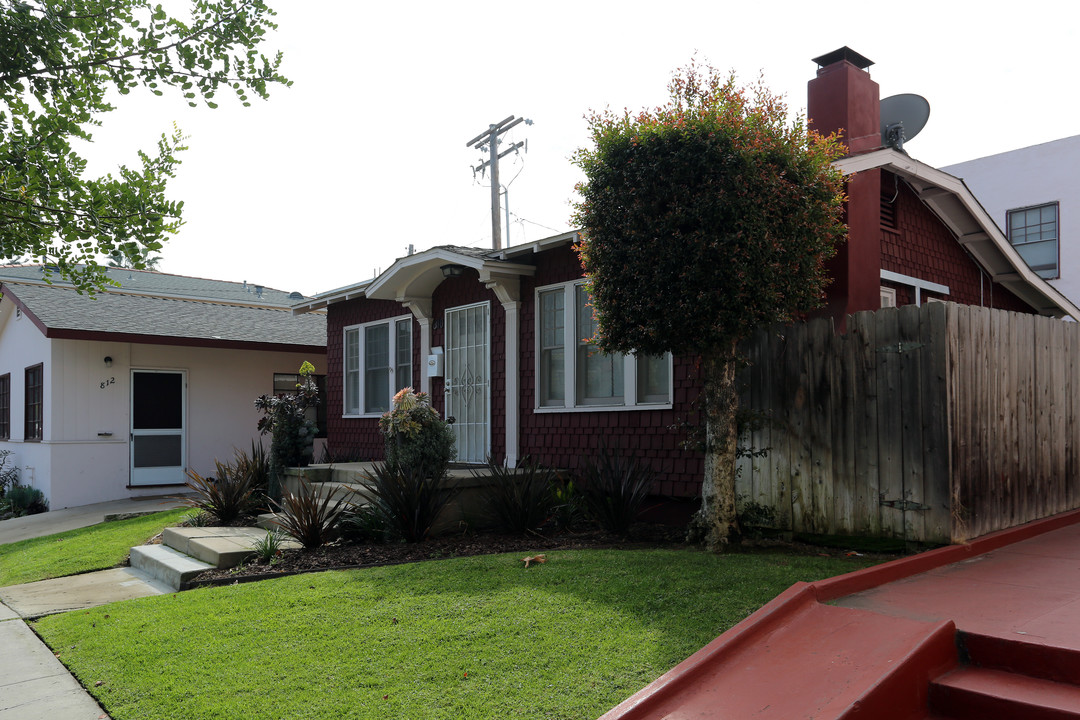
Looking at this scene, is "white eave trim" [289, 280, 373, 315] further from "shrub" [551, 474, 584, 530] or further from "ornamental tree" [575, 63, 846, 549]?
"ornamental tree" [575, 63, 846, 549]

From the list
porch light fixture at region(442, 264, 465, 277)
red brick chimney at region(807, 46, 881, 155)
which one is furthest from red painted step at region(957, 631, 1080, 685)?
porch light fixture at region(442, 264, 465, 277)

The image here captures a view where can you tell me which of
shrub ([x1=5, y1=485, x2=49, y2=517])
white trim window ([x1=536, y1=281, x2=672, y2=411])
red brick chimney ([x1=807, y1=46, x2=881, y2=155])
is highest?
red brick chimney ([x1=807, y1=46, x2=881, y2=155])

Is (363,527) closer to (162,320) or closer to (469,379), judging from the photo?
(469,379)

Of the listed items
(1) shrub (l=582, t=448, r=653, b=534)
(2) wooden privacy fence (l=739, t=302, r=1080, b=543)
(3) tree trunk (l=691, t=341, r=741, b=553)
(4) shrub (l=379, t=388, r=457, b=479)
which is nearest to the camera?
(2) wooden privacy fence (l=739, t=302, r=1080, b=543)

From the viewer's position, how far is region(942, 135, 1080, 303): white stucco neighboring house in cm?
1839

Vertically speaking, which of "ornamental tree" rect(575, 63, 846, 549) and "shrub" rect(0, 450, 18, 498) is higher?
"ornamental tree" rect(575, 63, 846, 549)

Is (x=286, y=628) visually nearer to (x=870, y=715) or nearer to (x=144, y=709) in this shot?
(x=144, y=709)

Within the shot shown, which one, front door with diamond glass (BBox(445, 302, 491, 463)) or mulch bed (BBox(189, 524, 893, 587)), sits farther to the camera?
front door with diamond glass (BBox(445, 302, 491, 463))

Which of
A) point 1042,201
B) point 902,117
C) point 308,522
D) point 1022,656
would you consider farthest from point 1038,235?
point 1022,656

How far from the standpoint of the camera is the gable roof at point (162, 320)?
1480cm

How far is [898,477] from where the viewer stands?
20.6ft

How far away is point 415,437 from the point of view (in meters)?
9.01

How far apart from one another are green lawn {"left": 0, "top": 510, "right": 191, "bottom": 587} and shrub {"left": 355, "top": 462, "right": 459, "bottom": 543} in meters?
3.24

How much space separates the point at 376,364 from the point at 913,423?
33.1ft
